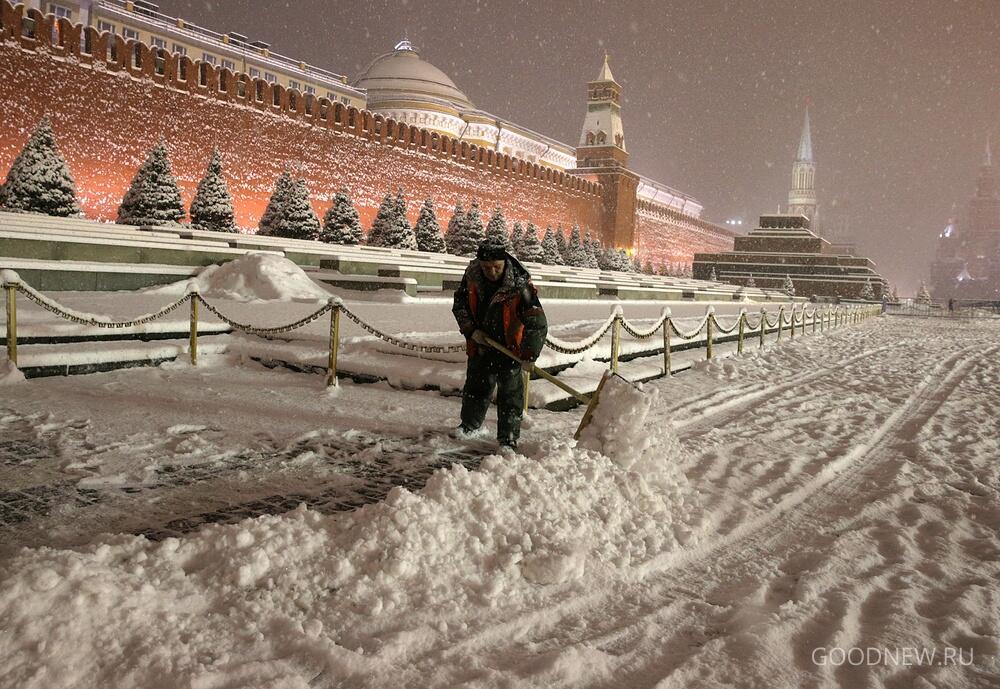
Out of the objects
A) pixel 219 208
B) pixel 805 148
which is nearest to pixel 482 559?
pixel 219 208

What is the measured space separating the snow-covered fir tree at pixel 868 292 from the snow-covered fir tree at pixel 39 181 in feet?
127

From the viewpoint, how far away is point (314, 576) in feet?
7.02

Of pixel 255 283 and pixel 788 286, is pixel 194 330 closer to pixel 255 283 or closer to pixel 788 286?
pixel 255 283

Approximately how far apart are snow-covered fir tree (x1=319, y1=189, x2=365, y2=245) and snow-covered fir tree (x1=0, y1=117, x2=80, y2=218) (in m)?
6.20

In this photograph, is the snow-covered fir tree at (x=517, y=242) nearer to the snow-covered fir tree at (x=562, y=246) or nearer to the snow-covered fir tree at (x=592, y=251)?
the snow-covered fir tree at (x=562, y=246)

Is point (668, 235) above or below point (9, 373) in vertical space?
above

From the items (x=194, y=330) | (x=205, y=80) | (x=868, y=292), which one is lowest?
(x=194, y=330)

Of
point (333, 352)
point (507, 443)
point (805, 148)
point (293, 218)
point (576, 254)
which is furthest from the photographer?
point (805, 148)

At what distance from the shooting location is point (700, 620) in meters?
2.15

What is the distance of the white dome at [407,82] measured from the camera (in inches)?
1721

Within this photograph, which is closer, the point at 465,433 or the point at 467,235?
the point at 465,433

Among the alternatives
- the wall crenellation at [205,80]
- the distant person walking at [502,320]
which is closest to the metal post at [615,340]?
the distant person walking at [502,320]

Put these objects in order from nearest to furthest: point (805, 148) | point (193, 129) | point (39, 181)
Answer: point (39, 181) → point (193, 129) → point (805, 148)

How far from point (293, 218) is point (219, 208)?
6.20 feet
